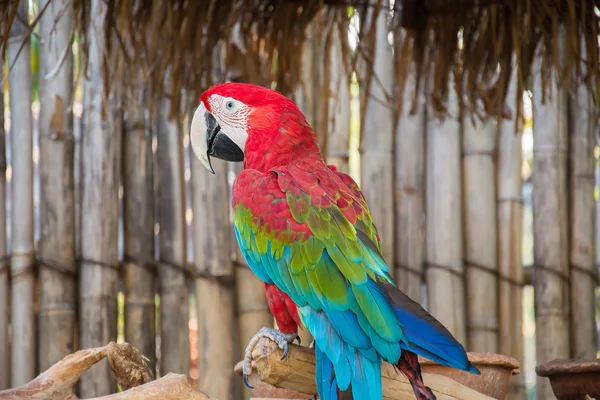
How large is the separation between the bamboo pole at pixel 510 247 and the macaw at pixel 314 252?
1020 mm

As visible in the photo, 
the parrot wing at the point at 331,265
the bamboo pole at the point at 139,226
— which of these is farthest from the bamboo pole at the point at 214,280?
the parrot wing at the point at 331,265

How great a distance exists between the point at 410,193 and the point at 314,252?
1.13 m

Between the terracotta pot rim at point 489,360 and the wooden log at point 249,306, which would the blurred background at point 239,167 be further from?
the terracotta pot rim at point 489,360

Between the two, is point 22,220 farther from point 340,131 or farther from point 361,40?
point 361,40

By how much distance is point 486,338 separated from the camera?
99.9 inches

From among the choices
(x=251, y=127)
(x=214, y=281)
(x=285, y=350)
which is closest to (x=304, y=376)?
(x=285, y=350)

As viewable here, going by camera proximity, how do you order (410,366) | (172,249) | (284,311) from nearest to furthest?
(410,366) < (284,311) < (172,249)

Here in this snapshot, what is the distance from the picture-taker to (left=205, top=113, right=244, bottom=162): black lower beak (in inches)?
70.0

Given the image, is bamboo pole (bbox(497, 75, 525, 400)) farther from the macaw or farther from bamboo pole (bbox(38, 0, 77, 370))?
bamboo pole (bbox(38, 0, 77, 370))

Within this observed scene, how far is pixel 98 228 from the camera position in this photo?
2.48 m

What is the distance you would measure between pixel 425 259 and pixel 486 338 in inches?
11.7

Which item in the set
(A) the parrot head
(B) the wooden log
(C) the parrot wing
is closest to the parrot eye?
(A) the parrot head

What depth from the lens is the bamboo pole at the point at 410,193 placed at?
257 cm

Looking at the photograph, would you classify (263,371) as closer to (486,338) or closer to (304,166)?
(304,166)
